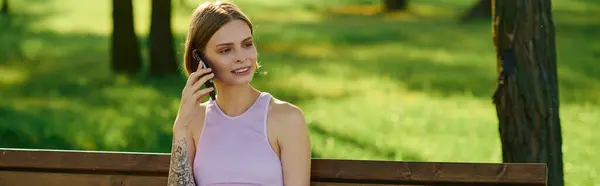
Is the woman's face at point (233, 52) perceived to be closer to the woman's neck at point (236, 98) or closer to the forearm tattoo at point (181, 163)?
the woman's neck at point (236, 98)

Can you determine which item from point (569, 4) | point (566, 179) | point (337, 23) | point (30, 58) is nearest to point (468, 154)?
point (566, 179)

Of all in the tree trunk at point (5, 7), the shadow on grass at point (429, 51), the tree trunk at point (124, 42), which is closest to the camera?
the shadow on grass at point (429, 51)

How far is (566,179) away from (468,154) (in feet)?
6.04

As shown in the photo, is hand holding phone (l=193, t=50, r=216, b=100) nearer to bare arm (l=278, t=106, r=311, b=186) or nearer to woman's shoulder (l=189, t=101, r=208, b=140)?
woman's shoulder (l=189, t=101, r=208, b=140)

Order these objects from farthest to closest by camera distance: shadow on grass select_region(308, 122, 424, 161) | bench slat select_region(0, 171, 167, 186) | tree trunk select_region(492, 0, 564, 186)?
shadow on grass select_region(308, 122, 424, 161)
tree trunk select_region(492, 0, 564, 186)
bench slat select_region(0, 171, 167, 186)

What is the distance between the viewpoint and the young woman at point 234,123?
17.2 ft

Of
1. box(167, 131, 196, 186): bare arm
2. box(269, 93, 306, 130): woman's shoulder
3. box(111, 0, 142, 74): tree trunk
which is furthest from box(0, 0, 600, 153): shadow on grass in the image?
box(269, 93, 306, 130): woman's shoulder

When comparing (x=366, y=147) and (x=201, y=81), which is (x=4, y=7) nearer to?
(x=366, y=147)

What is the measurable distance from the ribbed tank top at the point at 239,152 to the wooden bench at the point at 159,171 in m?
0.28

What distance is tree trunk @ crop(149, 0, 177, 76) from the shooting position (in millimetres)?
19469

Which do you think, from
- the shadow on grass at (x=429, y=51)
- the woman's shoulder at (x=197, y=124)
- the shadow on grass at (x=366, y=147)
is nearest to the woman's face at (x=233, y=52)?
the woman's shoulder at (x=197, y=124)

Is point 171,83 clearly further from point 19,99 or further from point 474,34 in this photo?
point 474,34

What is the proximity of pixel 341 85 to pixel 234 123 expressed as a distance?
13.4 meters

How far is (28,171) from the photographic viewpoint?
602 centimetres
